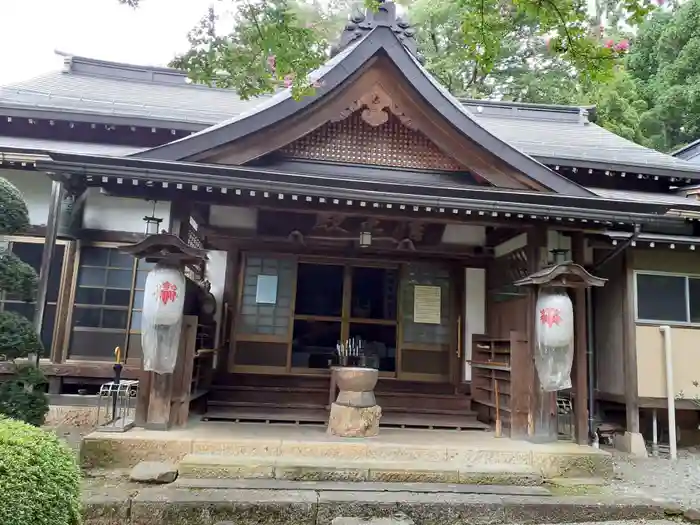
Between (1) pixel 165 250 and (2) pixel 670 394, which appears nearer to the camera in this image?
(1) pixel 165 250

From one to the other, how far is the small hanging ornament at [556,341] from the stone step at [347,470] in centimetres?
107

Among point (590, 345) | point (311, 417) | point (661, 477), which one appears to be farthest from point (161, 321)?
point (590, 345)

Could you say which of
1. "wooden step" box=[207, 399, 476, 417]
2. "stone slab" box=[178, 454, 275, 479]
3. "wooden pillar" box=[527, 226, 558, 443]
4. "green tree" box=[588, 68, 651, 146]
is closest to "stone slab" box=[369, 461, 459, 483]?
"stone slab" box=[178, 454, 275, 479]

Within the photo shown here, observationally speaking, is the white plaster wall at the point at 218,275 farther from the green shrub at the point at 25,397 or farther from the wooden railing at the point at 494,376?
the wooden railing at the point at 494,376

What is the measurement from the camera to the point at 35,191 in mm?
7750

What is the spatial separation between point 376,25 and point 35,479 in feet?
21.4

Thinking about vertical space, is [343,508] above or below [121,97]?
below

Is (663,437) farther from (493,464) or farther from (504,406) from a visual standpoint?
(493,464)

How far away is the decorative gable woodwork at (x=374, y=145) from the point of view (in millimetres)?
7090

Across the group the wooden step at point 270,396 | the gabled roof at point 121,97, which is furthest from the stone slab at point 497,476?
the gabled roof at point 121,97

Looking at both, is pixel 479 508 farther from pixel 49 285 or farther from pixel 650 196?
pixel 650 196

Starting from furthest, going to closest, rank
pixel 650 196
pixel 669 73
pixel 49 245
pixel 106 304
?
pixel 669 73, pixel 650 196, pixel 106 304, pixel 49 245

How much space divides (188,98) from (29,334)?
7540mm

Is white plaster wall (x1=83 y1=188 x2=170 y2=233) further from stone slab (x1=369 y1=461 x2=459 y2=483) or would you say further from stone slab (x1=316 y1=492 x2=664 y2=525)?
stone slab (x1=316 y1=492 x2=664 y2=525)
